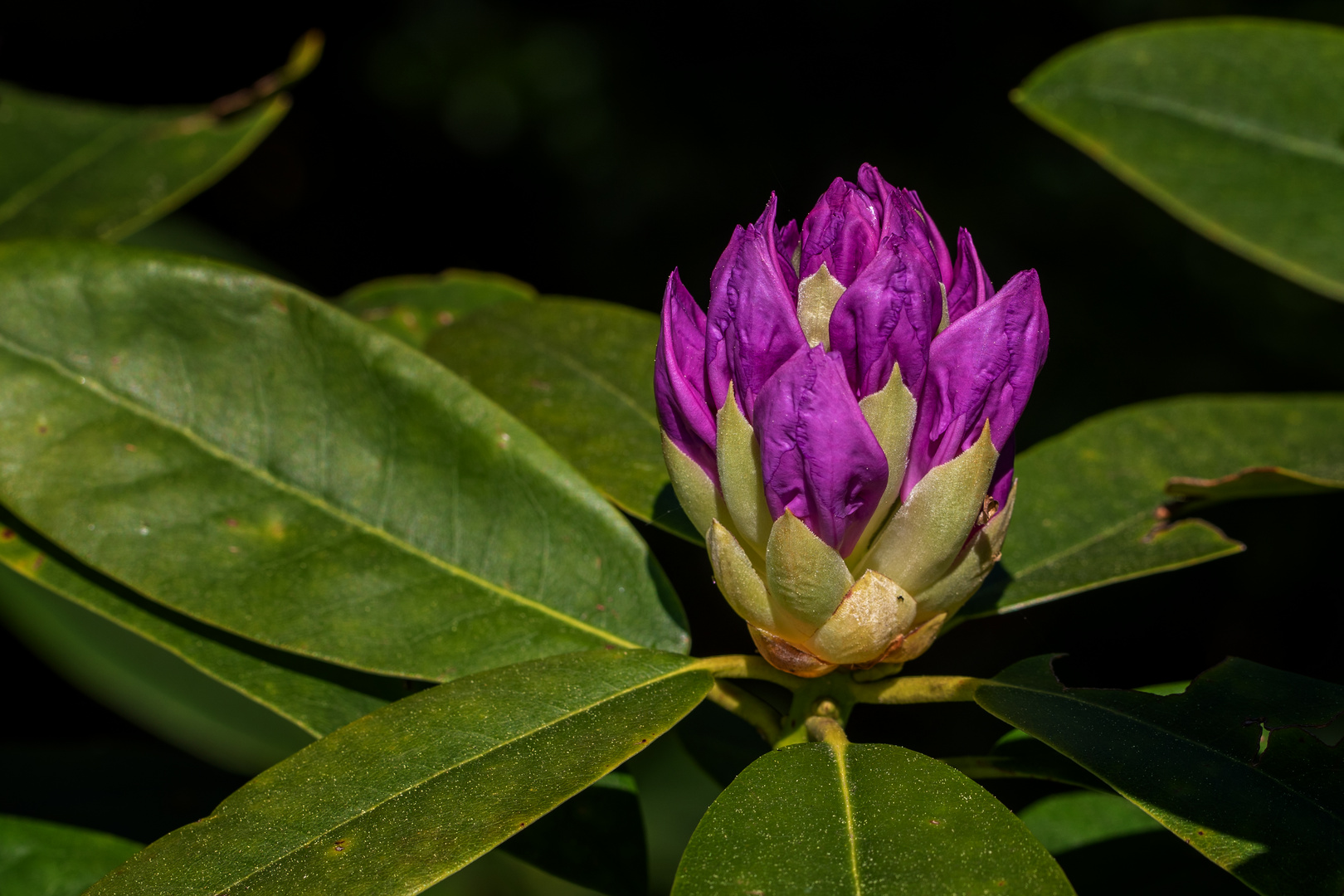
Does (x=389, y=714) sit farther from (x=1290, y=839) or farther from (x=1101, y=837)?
(x=1101, y=837)

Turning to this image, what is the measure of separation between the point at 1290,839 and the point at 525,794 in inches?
21.5

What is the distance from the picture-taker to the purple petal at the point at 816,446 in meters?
0.77

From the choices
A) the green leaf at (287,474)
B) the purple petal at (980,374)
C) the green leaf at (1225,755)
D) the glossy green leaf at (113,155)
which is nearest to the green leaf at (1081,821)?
the green leaf at (1225,755)

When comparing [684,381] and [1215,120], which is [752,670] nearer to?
[684,381]

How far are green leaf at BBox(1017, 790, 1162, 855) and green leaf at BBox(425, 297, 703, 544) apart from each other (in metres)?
0.64

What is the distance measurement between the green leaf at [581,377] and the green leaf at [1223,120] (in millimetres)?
687

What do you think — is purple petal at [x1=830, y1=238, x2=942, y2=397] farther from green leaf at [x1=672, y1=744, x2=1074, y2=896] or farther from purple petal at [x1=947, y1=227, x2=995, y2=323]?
green leaf at [x1=672, y1=744, x2=1074, y2=896]

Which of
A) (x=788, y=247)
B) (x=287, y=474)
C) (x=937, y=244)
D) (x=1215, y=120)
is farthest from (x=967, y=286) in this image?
(x=1215, y=120)

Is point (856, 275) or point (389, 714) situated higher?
point (856, 275)

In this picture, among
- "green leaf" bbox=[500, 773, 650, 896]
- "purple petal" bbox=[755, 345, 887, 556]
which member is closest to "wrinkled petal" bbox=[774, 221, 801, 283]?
"purple petal" bbox=[755, 345, 887, 556]

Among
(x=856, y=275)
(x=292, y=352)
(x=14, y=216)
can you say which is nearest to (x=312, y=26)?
(x=14, y=216)

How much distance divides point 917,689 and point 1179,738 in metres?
0.21

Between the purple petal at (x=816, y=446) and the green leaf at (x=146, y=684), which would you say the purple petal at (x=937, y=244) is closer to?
the purple petal at (x=816, y=446)

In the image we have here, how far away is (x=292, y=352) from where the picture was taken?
115cm
